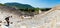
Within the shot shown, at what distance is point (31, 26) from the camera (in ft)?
5.17

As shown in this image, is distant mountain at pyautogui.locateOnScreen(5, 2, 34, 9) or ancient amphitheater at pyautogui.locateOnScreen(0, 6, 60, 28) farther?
distant mountain at pyautogui.locateOnScreen(5, 2, 34, 9)

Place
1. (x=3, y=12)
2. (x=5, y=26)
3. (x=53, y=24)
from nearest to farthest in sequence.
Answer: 1. (x=53, y=24)
2. (x=5, y=26)
3. (x=3, y=12)

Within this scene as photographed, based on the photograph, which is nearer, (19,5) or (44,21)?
(44,21)

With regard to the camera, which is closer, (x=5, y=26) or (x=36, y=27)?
(x=36, y=27)

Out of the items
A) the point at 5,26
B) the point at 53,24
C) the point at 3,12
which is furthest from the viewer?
the point at 3,12

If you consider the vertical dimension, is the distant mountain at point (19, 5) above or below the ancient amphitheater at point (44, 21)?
above

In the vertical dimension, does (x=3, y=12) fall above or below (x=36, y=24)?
above

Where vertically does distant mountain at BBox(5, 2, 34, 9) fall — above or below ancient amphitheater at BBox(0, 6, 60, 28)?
above

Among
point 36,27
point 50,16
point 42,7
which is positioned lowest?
point 36,27

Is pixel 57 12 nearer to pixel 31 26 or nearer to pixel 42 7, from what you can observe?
pixel 31 26

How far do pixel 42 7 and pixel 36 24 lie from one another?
46cm

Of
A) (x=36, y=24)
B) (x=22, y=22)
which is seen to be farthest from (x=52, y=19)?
(x=22, y=22)

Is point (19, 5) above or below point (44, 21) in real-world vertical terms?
above

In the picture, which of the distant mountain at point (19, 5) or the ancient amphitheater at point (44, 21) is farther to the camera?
the distant mountain at point (19, 5)
